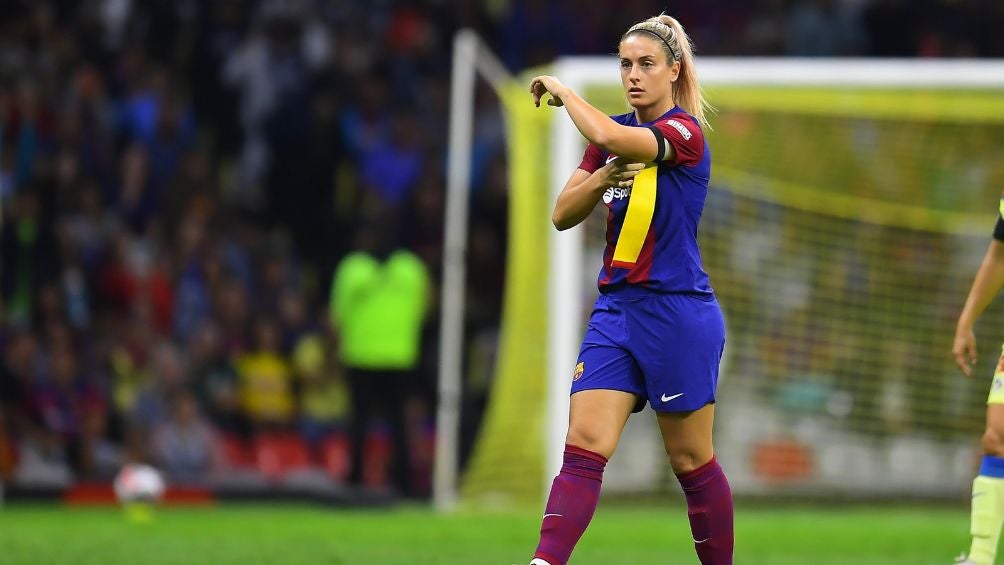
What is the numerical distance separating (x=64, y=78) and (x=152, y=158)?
120cm

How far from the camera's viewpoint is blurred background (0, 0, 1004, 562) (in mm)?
13469

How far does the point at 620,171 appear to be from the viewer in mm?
5480

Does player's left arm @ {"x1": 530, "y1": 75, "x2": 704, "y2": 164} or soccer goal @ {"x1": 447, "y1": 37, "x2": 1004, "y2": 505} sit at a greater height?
player's left arm @ {"x1": 530, "y1": 75, "x2": 704, "y2": 164}

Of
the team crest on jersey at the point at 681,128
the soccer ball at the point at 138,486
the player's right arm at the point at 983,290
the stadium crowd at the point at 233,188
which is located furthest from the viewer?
the stadium crowd at the point at 233,188

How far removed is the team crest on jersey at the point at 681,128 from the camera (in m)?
5.57

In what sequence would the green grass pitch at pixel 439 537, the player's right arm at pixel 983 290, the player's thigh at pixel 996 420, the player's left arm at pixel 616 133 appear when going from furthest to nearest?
the green grass pitch at pixel 439 537
the player's right arm at pixel 983 290
the player's thigh at pixel 996 420
the player's left arm at pixel 616 133

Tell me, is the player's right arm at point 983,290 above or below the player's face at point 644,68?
below

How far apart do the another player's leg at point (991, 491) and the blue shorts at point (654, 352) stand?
141 centimetres

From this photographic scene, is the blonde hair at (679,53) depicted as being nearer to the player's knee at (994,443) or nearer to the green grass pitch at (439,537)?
the player's knee at (994,443)

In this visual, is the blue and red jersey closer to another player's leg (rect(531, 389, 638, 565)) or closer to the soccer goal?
another player's leg (rect(531, 389, 638, 565))

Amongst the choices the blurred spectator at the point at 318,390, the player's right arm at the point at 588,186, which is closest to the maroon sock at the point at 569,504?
the player's right arm at the point at 588,186

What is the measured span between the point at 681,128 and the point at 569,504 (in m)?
1.28

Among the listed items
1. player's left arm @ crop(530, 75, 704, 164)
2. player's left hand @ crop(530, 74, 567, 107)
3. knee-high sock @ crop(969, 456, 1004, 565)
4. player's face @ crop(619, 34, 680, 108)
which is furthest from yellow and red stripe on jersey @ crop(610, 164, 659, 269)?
knee-high sock @ crop(969, 456, 1004, 565)

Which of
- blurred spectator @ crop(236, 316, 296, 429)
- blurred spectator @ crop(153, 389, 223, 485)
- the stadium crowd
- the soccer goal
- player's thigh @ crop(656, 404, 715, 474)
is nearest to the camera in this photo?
player's thigh @ crop(656, 404, 715, 474)
